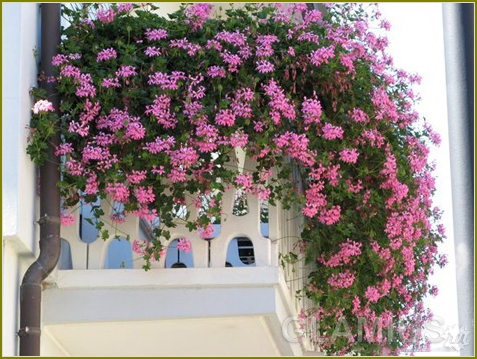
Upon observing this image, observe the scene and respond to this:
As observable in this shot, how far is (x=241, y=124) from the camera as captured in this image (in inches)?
171

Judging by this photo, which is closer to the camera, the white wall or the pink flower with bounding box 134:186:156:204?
the white wall

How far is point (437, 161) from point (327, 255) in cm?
131

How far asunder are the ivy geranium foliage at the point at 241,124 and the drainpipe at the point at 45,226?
0.06 m

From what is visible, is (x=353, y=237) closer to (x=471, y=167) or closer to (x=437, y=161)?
(x=437, y=161)

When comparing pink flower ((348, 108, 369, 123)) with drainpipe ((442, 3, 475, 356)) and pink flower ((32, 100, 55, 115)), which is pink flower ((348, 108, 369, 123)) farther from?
drainpipe ((442, 3, 475, 356))

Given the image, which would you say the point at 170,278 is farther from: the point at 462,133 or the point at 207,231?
the point at 462,133

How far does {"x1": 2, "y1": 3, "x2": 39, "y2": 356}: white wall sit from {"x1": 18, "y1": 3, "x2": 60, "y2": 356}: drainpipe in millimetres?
48

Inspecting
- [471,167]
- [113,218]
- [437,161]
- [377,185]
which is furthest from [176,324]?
[471,167]

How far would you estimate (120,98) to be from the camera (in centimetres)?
438

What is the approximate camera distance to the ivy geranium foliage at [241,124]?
426cm

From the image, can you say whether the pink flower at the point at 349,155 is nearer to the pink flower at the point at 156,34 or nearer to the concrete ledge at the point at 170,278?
the concrete ledge at the point at 170,278

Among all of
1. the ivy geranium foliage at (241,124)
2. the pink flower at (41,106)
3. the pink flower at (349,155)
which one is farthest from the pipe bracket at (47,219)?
the pink flower at (349,155)

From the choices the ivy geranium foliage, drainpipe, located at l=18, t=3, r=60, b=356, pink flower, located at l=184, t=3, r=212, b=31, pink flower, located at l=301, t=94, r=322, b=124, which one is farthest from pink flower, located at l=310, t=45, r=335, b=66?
Result: drainpipe, located at l=18, t=3, r=60, b=356

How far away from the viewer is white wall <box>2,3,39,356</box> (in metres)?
3.79
